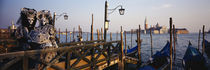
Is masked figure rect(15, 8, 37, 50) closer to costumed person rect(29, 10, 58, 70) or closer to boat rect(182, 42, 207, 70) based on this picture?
costumed person rect(29, 10, 58, 70)

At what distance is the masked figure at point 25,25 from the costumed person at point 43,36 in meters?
0.11

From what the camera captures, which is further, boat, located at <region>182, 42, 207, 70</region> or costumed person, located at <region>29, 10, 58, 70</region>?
boat, located at <region>182, 42, 207, 70</region>

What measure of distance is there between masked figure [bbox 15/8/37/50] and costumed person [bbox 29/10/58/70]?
0.36ft

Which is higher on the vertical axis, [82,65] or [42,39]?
[42,39]

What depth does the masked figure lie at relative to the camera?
2100 millimetres

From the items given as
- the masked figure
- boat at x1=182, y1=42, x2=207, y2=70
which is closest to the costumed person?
the masked figure

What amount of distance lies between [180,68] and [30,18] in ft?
39.7

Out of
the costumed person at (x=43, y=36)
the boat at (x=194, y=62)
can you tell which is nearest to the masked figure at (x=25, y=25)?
the costumed person at (x=43, y=36)

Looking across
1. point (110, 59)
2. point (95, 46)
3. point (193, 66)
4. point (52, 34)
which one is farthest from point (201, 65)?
point (52, 34)

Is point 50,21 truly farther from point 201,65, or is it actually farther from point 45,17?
point 201,65

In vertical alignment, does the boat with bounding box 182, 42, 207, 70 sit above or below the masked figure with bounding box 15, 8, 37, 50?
below

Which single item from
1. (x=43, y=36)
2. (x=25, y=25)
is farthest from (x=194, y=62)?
(x=25, y=25)

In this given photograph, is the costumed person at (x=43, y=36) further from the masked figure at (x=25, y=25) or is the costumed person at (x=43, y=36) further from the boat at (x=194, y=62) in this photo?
the boat at (x=194, y=62)

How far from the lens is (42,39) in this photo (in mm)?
2242
